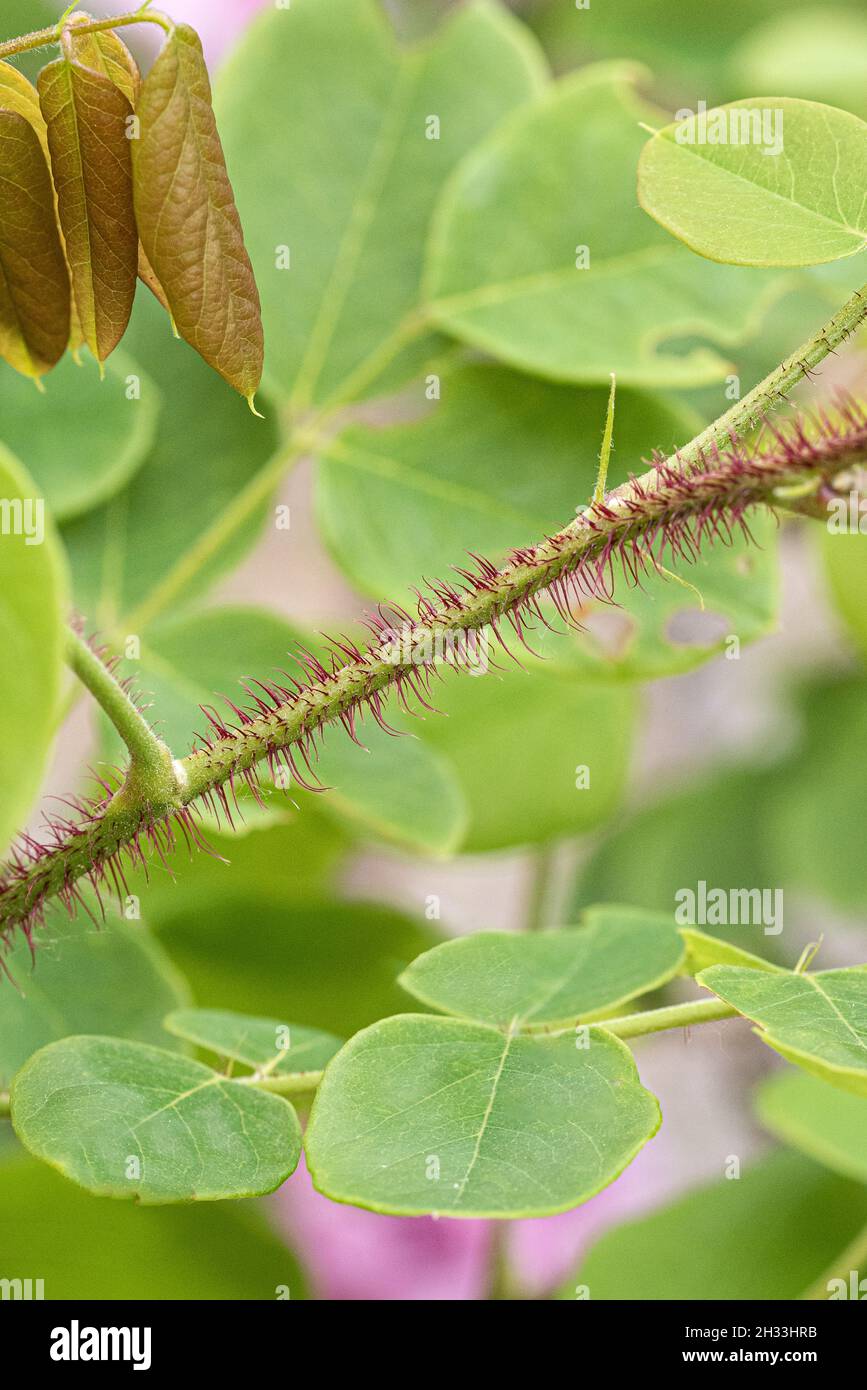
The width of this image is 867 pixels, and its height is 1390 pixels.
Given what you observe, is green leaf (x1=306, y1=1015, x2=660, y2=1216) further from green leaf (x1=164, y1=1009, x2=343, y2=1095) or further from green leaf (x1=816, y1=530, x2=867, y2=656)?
green leaf (x1=816, y1=530, x2=867, y2=656)

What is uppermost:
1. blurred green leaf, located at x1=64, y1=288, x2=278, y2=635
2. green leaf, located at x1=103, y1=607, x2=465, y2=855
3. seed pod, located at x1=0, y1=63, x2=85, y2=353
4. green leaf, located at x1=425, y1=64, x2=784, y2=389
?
green leaf, located at x1=425, y1=64, x2=784, y2=389

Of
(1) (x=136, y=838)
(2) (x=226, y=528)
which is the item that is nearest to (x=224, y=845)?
(2) (x=226, y=528)

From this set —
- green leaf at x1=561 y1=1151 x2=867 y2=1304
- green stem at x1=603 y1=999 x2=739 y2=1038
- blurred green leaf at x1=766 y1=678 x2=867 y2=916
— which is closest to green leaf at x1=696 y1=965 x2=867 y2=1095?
green stem at x1=603 y1=999 x2=739 y2=1038

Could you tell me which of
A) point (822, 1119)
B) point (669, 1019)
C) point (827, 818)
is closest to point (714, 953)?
point (669, 1019)

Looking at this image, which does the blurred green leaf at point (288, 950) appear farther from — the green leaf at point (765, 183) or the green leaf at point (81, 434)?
the green leaf at point (765, 183)

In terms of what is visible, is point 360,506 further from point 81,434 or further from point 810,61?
point 810,61
